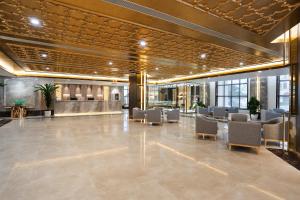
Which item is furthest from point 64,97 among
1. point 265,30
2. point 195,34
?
point 265,30

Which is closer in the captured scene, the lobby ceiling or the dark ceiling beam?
the lobby ceiling

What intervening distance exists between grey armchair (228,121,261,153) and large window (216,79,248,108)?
11076 mm

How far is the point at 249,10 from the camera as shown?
374cm

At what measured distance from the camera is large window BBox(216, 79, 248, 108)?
1514cm

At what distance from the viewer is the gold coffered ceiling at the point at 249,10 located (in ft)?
11.3

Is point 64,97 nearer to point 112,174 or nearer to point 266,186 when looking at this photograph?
point 112,174

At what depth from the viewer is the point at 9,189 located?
2875 mm

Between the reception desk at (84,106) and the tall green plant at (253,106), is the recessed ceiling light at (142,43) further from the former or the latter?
the reception desk at (84,106)

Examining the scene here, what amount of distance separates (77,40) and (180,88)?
12.8 meters

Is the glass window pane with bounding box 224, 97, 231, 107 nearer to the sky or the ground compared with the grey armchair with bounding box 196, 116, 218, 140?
nearer to the sky

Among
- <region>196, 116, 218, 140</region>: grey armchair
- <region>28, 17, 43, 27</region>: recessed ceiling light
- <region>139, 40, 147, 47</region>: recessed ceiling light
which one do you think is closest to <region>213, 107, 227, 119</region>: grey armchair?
<region>196, 116, 218, 140</region>: grey armchair

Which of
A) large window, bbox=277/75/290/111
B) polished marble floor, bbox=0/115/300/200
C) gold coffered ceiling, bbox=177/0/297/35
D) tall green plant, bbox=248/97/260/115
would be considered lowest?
polished marble floor, bbox=0/115/300/200

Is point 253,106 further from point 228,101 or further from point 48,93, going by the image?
point 48,93

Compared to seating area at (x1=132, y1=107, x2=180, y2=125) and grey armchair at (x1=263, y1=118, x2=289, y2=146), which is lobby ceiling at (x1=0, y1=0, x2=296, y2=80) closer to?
grey armchair at (x1=263, y1=118, x2=289, y2=146)
